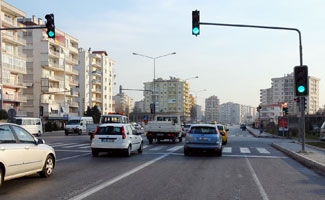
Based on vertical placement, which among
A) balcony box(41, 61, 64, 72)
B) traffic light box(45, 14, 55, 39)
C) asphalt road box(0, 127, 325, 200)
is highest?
balcony box(41, 61, 64, 72)

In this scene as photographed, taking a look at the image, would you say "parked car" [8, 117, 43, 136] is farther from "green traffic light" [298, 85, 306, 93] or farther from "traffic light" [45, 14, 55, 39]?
"green traffic light" [298, 85, 306, 93]

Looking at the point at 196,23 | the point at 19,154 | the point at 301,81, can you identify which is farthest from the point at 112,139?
the point at 301,81

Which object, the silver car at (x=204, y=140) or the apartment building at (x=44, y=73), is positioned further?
the apartment building at (x=44, y=73)

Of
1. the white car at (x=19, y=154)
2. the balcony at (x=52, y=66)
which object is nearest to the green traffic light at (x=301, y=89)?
the white car at (x=19, y=154)

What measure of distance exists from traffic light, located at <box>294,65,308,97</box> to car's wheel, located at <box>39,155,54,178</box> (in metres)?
11.3

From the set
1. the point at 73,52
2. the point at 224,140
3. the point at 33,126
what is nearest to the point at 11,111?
the point at 33,126

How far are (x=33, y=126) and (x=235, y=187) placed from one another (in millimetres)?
35045

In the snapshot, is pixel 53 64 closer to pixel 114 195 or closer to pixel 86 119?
pixel 86 119

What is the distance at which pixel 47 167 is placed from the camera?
10117 mm

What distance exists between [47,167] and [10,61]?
164 ft

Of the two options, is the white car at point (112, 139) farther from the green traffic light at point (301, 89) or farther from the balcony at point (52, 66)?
the balcony at point (52, 66)

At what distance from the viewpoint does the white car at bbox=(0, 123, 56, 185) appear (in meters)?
8.02

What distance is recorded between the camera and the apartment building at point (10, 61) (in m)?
53.9

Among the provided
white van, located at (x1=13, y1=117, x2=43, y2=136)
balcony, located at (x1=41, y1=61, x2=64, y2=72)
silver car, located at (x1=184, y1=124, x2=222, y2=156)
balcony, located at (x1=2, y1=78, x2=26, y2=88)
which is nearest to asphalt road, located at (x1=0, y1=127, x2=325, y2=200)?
silver car, located at (x1=184, y1=124, x2=222, y2=156)
